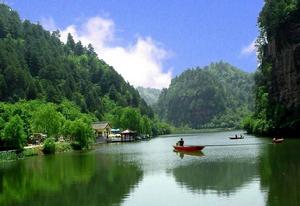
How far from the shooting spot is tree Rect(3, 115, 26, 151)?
3228 inches

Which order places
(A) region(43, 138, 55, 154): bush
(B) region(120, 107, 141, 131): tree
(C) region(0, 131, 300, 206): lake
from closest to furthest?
(C) region(0, 131, 300, 206): lake
(A) region(43, 138, 55, 154): bush
(B) region(120, 107, 141, 131): tree

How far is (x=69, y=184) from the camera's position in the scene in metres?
43.1

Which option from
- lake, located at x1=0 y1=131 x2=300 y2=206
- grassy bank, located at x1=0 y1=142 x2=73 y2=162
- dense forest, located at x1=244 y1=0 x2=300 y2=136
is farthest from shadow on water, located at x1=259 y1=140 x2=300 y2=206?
dense forest, located at x1=244 y1=0 x2=300 y2=136

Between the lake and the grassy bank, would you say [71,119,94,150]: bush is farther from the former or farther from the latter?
the lake

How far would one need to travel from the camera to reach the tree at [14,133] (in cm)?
8200

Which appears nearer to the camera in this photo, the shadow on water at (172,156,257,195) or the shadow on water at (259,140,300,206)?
the shadow on water at (259,140,300,206)

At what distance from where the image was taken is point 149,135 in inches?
7603

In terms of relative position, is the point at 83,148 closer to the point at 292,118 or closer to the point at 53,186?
the point at 292,118

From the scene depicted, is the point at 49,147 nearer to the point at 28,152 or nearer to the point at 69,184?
the point at 28,152

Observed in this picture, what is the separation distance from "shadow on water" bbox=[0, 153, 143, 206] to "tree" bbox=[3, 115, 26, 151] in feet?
71.7

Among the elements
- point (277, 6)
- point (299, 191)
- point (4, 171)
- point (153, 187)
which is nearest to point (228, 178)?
point (153, 187)

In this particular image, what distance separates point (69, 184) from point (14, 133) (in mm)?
42224

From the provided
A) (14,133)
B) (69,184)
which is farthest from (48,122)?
(69,184)

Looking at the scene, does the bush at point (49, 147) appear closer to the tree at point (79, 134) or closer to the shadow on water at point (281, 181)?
the tree at point (79, 134)
